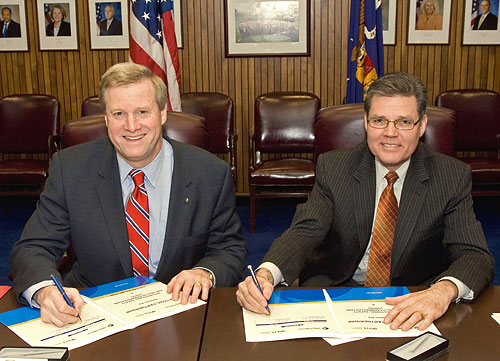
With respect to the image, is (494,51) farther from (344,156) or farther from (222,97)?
(344,156)

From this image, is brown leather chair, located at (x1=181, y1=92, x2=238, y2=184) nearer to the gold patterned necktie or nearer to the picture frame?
the picture frame

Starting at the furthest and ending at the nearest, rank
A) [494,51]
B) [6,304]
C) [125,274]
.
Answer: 1. [494,51]
2. [125,274]
3. [6,304]

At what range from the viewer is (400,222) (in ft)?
7.12

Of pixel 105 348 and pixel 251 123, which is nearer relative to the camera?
pixel 105 348

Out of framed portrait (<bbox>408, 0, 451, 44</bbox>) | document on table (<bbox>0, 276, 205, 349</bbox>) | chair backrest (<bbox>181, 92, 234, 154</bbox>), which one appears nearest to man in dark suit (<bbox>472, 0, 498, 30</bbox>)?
framed portrait (<bbox>408, 0, 451, 44</bbox>)

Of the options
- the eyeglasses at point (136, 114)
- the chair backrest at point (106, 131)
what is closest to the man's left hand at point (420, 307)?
the eyeglasses at point (136, 114)

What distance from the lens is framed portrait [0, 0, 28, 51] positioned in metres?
6.48

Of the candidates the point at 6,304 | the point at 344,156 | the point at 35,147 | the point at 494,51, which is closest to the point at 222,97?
the point at 35,147

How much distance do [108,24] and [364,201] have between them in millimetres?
5045

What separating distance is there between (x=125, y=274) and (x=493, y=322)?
131 cm

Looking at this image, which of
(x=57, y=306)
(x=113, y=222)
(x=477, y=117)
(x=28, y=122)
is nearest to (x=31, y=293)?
→ (x=57, y=306)

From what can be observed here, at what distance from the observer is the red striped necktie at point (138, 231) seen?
216cm

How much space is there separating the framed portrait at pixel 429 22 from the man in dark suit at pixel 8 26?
4.57 metres

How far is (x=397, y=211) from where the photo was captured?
222 centimetres
